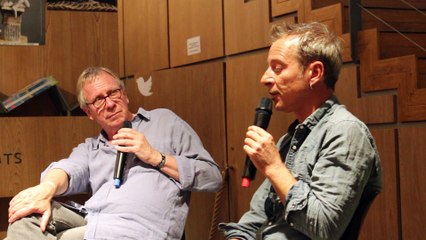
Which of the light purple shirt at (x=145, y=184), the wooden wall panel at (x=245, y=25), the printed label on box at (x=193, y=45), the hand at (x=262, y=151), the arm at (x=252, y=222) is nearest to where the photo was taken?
the hand at (x=262, y=151)

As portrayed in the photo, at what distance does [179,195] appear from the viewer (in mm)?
2615

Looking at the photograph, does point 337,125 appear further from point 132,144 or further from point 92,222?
point 92,222

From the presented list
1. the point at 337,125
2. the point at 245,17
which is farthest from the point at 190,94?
the point at 337,125

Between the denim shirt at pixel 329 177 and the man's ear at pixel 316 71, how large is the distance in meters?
0.09

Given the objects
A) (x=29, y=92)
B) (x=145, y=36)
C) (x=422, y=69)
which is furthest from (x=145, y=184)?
(x=29, y=92)

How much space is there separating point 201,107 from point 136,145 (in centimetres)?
113

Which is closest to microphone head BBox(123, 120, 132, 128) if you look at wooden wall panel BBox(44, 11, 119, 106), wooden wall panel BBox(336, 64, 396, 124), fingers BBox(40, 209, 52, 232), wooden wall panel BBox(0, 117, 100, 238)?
fingers BBox(40, 209, 52, 232)

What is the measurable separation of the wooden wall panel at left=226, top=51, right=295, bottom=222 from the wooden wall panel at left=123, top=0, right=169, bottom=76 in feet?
2.38

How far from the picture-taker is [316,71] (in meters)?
1.77

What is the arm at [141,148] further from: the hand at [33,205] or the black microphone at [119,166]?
the hand at [33,205]

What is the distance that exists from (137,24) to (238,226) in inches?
103

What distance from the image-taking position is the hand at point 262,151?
66.1 inches

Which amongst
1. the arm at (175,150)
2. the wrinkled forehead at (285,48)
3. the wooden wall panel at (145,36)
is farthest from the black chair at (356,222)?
the wooden wall panel at (145,36)

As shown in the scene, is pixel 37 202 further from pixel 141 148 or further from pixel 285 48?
pixel 285 48
